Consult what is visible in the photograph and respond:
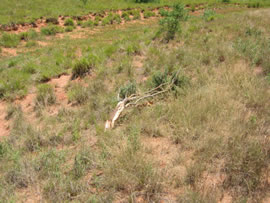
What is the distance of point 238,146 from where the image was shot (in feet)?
6.91

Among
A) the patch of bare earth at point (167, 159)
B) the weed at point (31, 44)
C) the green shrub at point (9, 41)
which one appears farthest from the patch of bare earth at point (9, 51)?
the patch of bare earth at point (167, 159)

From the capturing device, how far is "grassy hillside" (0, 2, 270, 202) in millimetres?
1939

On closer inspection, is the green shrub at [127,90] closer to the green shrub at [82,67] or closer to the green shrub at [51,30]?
the green shrub at [82,67]

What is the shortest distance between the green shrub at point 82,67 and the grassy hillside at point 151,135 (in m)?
0.08

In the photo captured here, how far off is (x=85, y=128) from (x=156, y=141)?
124 centimetres

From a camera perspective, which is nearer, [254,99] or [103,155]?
[103,155]

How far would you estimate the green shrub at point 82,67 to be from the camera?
199 inches

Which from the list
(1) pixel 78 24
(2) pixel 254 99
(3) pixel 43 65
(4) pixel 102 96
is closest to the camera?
(2) pixel 254 99

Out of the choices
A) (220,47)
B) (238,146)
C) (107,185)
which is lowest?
(107,185)

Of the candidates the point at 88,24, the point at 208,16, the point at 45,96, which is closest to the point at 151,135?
the point at 45,96

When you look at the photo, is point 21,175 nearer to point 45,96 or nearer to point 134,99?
point 134,99

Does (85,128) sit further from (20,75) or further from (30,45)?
(30,45)

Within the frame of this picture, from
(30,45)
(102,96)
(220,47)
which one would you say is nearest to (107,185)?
(102,96)

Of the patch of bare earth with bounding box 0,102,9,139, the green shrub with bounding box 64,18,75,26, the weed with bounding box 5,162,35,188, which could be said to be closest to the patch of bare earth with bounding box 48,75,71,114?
the patch of bare earth with bounding box 0,102,9,139
